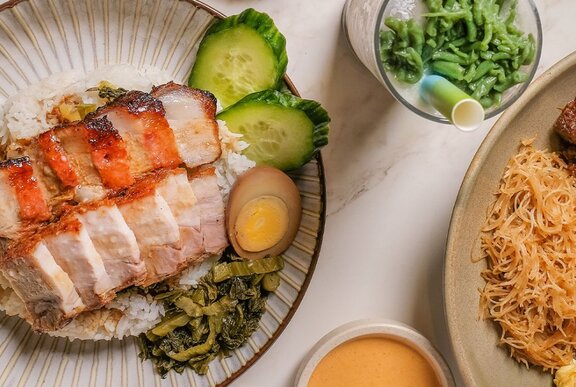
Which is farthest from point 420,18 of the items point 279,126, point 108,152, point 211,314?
point 211,314

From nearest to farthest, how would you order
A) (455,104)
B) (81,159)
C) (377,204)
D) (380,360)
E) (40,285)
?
(455,104) → (40,285) → (81,159) → (380,360) → (377,204)

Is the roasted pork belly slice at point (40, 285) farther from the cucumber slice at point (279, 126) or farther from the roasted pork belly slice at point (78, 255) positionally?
the cucumber slice at point (279, 126)

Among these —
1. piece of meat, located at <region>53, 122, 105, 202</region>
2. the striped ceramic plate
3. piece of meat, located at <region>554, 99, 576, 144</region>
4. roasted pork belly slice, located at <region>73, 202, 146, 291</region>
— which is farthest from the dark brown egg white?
piece of meat, located at <region>554, 99, 576, 144</region>

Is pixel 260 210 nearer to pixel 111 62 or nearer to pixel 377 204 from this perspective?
pixel 377 204

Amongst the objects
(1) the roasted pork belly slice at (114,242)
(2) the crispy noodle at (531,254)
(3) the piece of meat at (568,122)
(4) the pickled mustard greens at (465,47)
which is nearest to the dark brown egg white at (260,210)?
(1) the roasted pork belly slice at (114,242)

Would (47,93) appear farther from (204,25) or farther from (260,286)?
(260,286)
